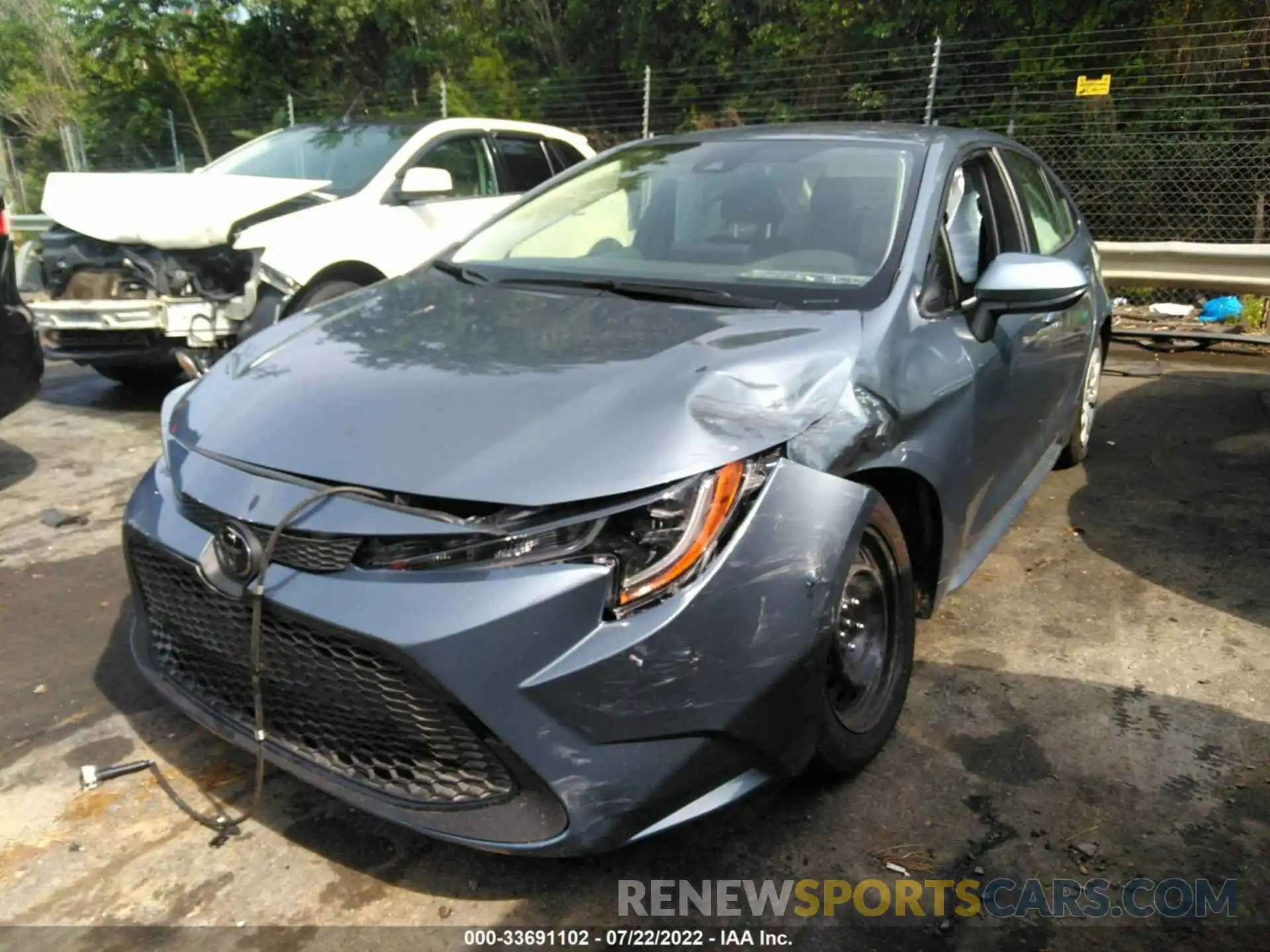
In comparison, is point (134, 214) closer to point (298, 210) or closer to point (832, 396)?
point (298, 210)

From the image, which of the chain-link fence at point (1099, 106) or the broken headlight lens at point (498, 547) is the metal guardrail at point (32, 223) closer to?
the chain-link fence at point (1099, 106)

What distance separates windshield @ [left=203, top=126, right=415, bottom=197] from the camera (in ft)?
20.3

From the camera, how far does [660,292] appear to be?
2.93 m

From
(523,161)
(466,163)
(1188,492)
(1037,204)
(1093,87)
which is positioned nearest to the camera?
(1037,204)

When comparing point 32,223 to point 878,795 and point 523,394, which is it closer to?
point 523,394

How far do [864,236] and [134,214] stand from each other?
13.7 feet

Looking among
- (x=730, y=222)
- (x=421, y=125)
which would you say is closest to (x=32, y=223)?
(x=421, y=125)

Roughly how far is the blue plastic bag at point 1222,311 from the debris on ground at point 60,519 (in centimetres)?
813

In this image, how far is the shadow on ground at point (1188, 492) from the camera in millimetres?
3891

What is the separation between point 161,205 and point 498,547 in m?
4.43

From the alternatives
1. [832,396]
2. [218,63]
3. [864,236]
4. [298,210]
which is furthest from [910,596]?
[218,63]

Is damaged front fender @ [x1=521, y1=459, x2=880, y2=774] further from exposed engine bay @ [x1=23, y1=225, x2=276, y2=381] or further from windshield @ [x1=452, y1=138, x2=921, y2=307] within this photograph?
exposed engine bay @ [x1=23, y1=225, x2=276, y2=381]

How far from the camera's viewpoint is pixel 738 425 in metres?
2.17

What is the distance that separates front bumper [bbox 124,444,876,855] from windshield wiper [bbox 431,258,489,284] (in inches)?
50.0
